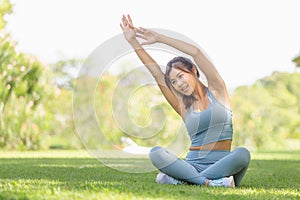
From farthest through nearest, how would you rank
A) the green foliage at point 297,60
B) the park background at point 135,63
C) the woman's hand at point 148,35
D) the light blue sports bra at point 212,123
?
the green foliage at point 297,60
the park background at point 135,63
the light blue sports bra at point 212,123
the woman's hand at point 148,35

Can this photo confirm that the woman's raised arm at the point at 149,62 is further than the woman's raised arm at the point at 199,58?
Yes

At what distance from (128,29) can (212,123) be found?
0.83 metres

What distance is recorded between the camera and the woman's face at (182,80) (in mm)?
3543

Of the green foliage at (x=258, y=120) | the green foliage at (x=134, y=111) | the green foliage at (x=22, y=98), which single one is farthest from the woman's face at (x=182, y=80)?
the green foliage at (x=258, y=120)

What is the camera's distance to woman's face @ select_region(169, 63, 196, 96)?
354cm

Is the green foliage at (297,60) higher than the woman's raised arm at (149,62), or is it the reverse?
the woman's raised arm at (149,62)

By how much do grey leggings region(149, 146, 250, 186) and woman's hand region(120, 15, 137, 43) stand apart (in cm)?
75

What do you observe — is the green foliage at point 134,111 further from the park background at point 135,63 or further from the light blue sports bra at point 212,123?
the light blue sports bra at point 212,123

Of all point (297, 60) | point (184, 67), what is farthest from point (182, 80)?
point (297, 60)

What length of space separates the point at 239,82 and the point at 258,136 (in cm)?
287

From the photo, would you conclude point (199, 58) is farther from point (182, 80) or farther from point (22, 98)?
point (22, 98)

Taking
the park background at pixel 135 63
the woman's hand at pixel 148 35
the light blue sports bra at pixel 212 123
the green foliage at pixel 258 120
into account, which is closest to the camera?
the woman's hand at pixel 148 35

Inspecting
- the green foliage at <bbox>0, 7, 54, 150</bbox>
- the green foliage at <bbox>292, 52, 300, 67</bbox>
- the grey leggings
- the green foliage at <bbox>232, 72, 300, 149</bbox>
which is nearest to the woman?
the grey leggings

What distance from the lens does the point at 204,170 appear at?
3.52 m
